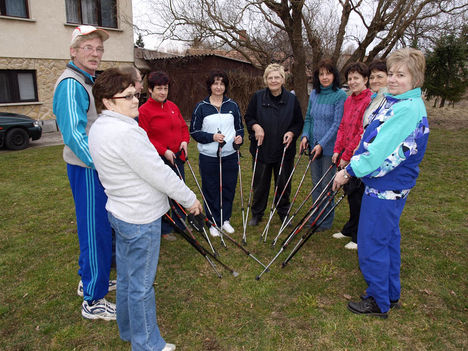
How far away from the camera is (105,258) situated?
8.80ft

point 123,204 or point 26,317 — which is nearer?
point 123,204

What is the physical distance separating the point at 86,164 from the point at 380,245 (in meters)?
2.10

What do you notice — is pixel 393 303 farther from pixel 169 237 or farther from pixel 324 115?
pixel 169 237

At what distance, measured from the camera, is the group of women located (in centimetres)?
202

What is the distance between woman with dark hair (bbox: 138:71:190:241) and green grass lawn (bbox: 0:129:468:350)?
3.52 ft

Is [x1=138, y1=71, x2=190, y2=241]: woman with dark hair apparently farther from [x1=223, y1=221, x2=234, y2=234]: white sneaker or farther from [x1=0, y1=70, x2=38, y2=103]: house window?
[x1=0, y1=70, x2=38, y2=103]: house window

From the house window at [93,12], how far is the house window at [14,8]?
137cm

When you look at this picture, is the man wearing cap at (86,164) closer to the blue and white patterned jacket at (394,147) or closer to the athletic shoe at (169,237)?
the athletic shoe at (169,237)

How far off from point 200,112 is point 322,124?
134 centimetres

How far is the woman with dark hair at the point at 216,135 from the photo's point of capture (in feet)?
12.9

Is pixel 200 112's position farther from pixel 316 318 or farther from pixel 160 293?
pixel 316 318

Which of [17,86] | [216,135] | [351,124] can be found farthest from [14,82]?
[351,124]

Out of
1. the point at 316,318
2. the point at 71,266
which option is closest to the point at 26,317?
the point at 71,266

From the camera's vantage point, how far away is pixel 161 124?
3.74 m
